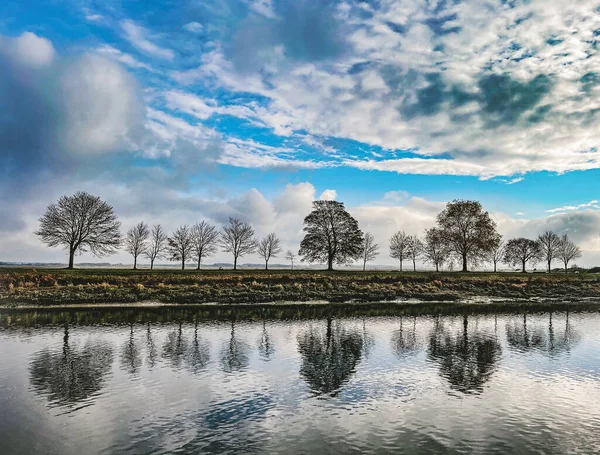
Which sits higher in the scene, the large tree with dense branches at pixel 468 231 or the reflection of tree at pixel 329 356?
the large tree with dense branches at pixel 468 231

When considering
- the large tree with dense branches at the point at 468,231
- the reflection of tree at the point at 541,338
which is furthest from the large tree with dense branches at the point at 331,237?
the reflection of tree at the point at 541,338

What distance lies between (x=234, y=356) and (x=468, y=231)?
7324 cm

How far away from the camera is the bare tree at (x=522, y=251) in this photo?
124 meters

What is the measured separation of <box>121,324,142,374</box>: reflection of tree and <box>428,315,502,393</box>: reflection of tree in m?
14.2

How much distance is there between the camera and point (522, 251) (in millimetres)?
122875

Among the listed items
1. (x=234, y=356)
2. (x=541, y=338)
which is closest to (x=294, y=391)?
(x=234, y=356)

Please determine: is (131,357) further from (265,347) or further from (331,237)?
(331,237)

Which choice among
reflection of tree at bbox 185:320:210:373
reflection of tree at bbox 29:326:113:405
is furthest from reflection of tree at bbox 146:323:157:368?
reflection of tree at bbox 29:326:113:405

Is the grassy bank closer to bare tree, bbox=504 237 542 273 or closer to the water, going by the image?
the water

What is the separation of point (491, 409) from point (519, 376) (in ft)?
17.3

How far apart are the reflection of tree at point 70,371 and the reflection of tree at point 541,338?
22517 mm

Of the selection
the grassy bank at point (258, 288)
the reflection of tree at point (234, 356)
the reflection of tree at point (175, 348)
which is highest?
the grassy bank at point (258, 288)

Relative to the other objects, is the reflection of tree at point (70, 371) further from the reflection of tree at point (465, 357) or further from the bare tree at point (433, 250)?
the bare tree at point (433, 250)

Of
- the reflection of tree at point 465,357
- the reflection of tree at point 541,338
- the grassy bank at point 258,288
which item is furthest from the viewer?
the grassy bank at point 258,288
